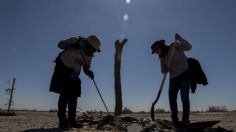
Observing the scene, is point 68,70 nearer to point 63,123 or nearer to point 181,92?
point 63,123

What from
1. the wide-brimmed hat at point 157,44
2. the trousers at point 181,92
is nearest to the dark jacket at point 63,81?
the wide-brimmed hat at point 157,44

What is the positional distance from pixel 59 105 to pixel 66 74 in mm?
558

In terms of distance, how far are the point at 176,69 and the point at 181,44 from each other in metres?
0.52

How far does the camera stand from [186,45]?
713 cm

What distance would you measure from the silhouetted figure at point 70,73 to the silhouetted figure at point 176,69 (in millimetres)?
1310

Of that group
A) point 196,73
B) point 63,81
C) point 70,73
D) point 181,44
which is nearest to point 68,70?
point 70,73

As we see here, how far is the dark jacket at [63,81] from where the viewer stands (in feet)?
21.2

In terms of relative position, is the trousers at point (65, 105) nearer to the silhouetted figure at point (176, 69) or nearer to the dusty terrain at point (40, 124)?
the dusty terrain at point (40, 124)

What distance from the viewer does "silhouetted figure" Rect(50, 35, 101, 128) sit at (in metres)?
6.43

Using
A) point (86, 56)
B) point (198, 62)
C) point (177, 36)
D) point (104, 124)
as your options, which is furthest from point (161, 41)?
point (104, 124)

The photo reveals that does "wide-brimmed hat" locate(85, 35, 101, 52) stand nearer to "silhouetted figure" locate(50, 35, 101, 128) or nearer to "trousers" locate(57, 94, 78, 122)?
"silhouetted figure" locate(50, 35, 101, 128)

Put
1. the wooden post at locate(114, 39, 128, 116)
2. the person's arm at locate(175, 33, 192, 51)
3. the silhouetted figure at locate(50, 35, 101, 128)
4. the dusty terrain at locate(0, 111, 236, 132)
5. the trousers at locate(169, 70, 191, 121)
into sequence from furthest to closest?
the wooden post at locate(114, 39, 128, 116) → the person's arm at locate(175, 33, 192, 51) → the trousers at locate(169, 70, 191, 121) → the silhouetted figure at locate(50, 35, 101, 128) → the dusty terrain at locate(0, 111, 236, 132)

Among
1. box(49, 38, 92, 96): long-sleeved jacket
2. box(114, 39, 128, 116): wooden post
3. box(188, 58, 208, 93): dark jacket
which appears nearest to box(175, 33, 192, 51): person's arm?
box(188, 58, 208, 93): dark jacket

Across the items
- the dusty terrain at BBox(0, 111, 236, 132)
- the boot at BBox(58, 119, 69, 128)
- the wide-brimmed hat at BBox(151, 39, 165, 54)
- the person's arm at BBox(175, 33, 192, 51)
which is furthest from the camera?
the wide-brimmed hat at BBox(151, 39, 165, 54)
